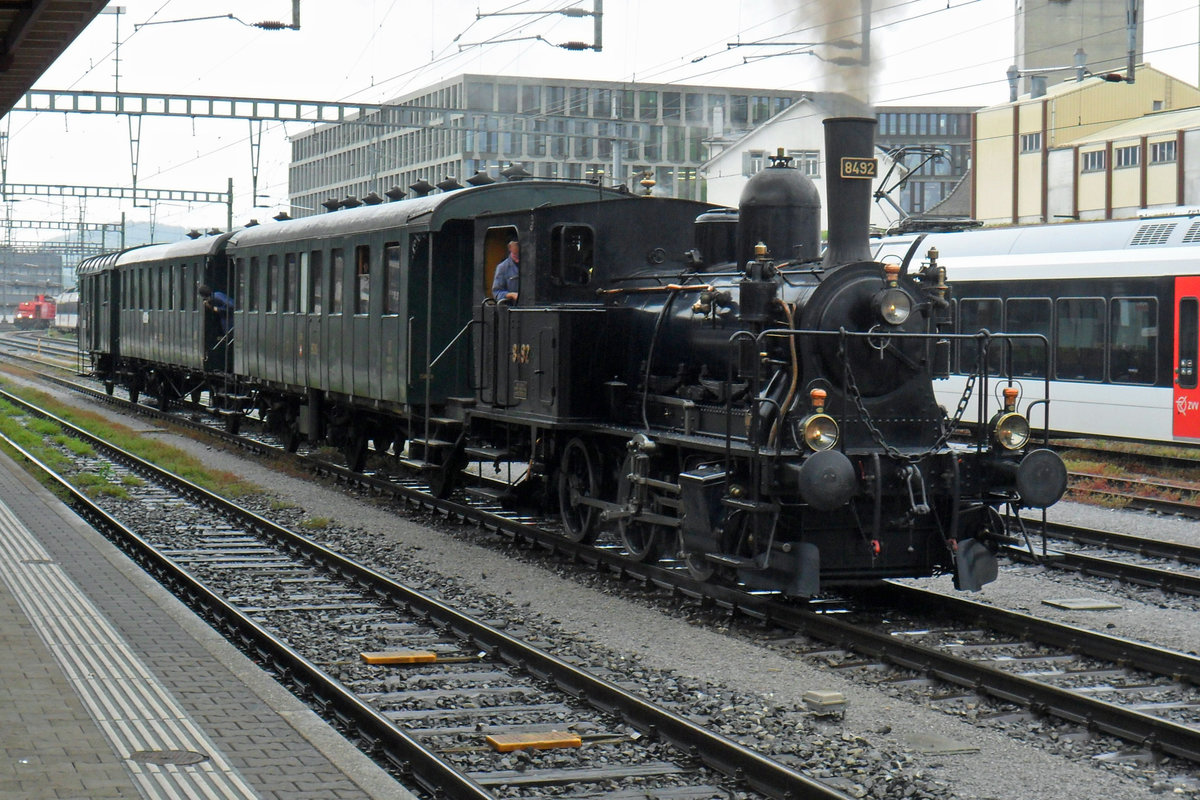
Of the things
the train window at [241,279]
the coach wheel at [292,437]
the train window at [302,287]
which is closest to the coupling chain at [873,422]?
the train window at [302,287]

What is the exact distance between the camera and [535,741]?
6.45 meters

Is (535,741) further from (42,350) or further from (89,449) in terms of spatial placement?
(42,350)

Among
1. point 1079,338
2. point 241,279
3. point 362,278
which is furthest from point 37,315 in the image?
point 1079,338

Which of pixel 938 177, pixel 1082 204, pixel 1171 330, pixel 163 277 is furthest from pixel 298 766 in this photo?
pixel 938 177

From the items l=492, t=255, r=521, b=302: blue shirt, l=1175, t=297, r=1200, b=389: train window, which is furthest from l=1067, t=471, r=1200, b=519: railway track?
l=492, t=255, r=521, b=302: blue shirt

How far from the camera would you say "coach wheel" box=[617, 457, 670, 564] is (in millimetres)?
10641

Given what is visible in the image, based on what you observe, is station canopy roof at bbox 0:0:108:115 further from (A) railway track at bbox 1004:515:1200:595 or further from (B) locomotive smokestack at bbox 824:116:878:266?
(A) railway track at bbox 1004:515:1200:595

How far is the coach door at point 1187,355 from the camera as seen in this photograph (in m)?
16.4

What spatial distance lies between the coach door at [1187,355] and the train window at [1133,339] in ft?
1.29

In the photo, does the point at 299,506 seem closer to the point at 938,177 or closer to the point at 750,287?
the point at 750,287

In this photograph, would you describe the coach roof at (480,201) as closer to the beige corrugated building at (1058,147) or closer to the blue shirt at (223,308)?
the blue shirt at (223,308)

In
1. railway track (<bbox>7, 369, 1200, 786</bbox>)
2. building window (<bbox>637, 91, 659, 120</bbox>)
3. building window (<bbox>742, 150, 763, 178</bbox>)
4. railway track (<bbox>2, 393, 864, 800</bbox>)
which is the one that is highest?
building window (<bbox>637, 91, 659, 120</bbox>)

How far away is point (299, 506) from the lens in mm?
15180

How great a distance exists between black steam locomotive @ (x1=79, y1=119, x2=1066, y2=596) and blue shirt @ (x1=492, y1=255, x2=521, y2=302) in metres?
0.23
